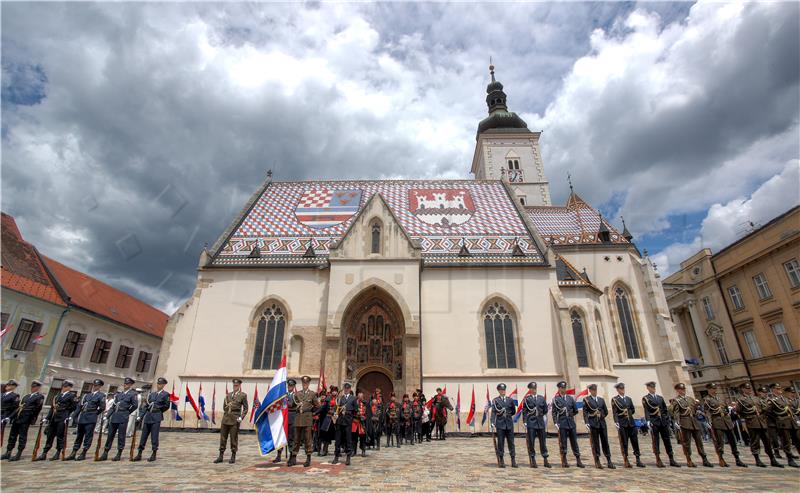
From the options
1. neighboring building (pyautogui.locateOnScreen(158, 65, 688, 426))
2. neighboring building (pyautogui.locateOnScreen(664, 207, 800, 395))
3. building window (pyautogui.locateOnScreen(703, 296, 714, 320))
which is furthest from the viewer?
building window (pyautogui.locateOnScreen(703, 296, 714, 320))

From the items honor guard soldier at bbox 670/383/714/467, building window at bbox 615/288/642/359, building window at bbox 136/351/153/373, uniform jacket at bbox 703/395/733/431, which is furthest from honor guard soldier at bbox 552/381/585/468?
building window at bbox 136/351/153/373

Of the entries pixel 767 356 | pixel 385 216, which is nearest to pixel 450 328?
pixel 385 216

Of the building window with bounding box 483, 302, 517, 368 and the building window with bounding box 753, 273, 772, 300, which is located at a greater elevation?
the building window with bounding box 753, 273, 772, 300

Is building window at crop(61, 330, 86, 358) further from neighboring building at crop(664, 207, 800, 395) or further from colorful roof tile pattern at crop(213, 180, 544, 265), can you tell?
neighboring building at crop(664, 207, 800, 395)

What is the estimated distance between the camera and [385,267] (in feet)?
61.5

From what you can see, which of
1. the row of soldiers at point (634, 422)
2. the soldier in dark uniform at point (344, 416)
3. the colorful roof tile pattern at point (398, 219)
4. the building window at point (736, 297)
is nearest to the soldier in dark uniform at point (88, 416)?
the soldier in dark uniform at point (344, 416)

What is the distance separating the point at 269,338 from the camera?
18.7 metres

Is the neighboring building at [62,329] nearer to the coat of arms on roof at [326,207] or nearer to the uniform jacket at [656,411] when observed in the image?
the coat of arms on roof at [326,207]

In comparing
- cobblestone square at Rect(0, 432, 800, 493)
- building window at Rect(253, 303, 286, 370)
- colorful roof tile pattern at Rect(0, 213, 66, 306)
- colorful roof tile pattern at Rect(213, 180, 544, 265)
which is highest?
colorful roof tile pattern at Rect(213, 180, 544, 265)

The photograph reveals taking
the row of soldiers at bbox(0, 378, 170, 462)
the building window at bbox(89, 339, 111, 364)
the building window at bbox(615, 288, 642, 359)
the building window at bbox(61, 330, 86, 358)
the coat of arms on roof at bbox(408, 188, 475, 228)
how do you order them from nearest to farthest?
the row of soldiers at bbox(0, 378, 170, 462), the building window at bbox(615, 288, 642, 359), the building window at bbox(61, 330, 86, 358), the coat of arms on roof at bbox(408, 188, 475, 228), the building window at bbox(89, 339, 111, 364)

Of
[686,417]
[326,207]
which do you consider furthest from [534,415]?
[326,207]

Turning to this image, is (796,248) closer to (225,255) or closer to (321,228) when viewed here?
(321,228)

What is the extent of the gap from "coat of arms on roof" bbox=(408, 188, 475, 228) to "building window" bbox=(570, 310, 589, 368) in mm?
7806

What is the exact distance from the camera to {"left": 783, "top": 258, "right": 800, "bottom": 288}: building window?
2231 centimetres
